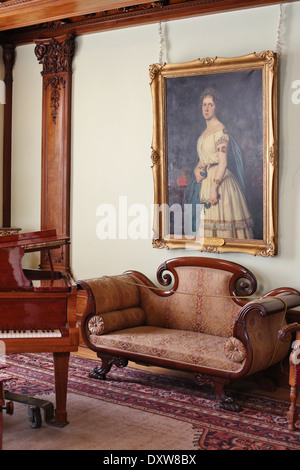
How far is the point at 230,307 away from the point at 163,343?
664mm

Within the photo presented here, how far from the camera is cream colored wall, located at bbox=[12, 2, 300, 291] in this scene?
15.7 ft

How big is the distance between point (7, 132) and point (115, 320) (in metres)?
2.86

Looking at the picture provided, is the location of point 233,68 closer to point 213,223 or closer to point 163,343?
point 213,223

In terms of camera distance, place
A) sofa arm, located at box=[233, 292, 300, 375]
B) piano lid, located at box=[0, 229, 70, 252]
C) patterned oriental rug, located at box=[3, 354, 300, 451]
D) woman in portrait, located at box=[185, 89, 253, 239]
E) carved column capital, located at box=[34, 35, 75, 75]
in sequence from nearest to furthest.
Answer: patterned oriental rug, located at box=[3, 354, 300, 451]
piano lid, located at box=[0, 229, 70, 252]
sofa arm, located at box=[233, 292, 300, 375]
woman in portrait, located at box=[185, 89, 253, 239]
carved column capital, located at box=[34, 35, 75, 75]

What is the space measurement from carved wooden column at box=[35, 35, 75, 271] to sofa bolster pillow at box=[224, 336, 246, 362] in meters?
2.51

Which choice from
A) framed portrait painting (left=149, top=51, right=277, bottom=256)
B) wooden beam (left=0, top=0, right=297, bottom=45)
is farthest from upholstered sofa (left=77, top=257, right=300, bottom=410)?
wooden beam (left=0, top=0, right=297, bottom=45)

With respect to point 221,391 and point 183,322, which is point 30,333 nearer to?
point 221,391

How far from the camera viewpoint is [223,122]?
16.6ft

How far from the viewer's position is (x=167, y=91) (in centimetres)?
536

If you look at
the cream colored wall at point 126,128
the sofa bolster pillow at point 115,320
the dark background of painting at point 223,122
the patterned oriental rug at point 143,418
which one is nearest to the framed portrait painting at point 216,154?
the dark background of painting at point 223,122

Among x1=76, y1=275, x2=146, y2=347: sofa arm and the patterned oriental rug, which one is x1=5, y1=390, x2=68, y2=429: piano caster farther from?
x1=76, y1=275, x2=146, y2=347: sofa arm

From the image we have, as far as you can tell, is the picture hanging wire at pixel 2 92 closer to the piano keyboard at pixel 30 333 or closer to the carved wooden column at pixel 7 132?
the carved wooden column at pixel 7 132

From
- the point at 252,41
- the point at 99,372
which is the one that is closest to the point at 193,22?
the point at 252,41

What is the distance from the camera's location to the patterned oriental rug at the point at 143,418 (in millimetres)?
3529
